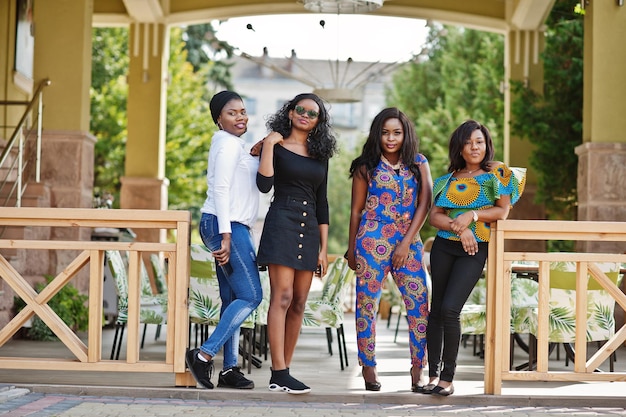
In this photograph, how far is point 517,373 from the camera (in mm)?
6312

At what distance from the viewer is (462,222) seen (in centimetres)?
611

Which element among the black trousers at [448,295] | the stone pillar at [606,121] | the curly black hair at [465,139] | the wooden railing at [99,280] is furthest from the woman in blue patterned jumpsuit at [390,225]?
the stone pillar at [606,121]

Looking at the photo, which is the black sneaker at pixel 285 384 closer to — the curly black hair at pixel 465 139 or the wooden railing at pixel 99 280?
the wooden railing at pixel 99 280

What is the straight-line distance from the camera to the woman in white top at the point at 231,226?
20.1ft

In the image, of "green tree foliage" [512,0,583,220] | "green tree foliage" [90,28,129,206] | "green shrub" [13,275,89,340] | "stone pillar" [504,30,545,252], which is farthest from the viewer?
"green tree foliage" [90,28,129,206]

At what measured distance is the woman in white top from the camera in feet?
20.1

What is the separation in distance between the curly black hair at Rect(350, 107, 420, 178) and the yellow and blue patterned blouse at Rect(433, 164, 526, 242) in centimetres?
24

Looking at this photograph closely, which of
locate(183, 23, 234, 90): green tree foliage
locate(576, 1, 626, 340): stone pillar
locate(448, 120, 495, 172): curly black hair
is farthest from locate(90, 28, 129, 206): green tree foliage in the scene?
locate(448, 120, 495, 172): curly black hair

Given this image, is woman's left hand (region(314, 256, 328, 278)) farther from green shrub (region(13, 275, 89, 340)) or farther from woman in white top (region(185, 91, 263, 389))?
green shrub (region(13, 275, 89, 340))

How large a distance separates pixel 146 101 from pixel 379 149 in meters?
9.90

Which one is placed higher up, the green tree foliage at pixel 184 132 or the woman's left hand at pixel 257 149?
the green tree foliage at pixel 184 132

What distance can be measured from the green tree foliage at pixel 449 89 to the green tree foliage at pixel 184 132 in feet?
18.4

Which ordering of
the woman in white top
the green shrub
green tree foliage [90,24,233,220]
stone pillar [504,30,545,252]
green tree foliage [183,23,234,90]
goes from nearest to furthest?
the woman in white top → the green shrub → stone pillar [504,30,545,252] → green tree foliage [90,24,233,220] → green tree foliage [183,23,234,90]

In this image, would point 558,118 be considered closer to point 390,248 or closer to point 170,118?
point 390,248
